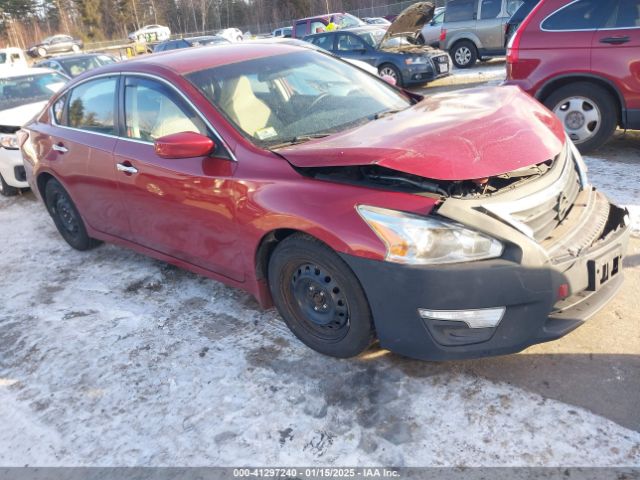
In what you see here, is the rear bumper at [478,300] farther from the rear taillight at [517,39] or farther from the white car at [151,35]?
the white car at [151,35]

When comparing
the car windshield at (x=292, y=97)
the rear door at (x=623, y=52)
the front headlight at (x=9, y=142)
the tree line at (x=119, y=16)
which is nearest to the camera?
the car windshield at (x=292, y=97)

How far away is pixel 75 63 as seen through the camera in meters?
12.0

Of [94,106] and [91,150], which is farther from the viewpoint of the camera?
[94,106]

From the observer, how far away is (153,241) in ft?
12.7

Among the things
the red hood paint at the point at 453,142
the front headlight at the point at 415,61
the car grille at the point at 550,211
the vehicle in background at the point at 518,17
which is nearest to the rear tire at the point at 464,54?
the front headlight at the point at 415,61

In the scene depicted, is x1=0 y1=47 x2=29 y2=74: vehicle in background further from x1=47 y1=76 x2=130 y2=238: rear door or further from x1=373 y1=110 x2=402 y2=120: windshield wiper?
x1=373 y1=110 x2=402 y2=120: windshield wiper

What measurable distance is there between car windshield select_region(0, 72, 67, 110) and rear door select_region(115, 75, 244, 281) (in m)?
5.27

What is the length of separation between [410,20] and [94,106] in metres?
10.3

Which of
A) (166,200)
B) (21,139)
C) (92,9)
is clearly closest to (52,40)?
(92,9)

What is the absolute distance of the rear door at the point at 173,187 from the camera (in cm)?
319

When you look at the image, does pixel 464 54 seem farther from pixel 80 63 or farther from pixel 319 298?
pixel 319 298

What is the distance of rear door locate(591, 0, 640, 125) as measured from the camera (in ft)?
17.5

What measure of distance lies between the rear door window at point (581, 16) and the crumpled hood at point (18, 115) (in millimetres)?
6202

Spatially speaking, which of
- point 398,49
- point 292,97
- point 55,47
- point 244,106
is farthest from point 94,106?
point 55,47
